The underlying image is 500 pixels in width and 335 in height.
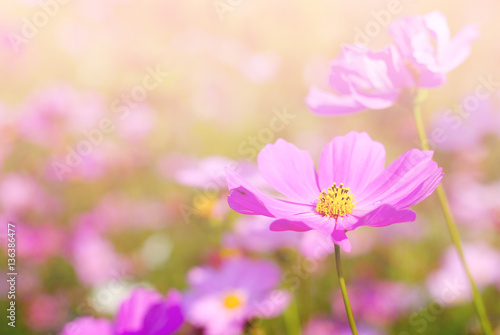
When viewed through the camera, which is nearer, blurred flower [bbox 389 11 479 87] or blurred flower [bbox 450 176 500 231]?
blurred flower [bbox 389 11 479 87]

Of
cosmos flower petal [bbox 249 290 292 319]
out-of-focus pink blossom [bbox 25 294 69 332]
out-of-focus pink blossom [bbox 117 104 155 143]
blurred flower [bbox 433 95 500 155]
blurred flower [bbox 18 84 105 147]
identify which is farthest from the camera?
out-of-focus pink blossom [bbox 117 104 155 143]

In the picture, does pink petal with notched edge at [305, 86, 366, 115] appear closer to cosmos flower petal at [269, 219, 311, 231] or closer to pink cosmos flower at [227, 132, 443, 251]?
pink cosmos flower at [227, 132, 443, 251]

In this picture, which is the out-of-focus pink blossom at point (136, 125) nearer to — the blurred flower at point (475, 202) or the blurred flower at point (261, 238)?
the blurred flower at point (475, 202)

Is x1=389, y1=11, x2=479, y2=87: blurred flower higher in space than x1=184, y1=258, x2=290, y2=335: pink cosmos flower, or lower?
higher

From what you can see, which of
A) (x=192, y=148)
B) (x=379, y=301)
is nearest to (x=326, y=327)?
(x=379, y=301)

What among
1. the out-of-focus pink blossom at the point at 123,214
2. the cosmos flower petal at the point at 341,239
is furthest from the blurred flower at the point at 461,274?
the cosmos flower petal at the point at 341,239

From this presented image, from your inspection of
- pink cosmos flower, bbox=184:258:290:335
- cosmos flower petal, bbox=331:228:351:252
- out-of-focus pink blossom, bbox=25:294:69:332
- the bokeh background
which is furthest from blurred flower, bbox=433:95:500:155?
out-of-focus pink blossom, bbox=25:294:69:332

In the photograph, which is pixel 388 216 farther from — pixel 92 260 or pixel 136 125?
pixel 136 125
